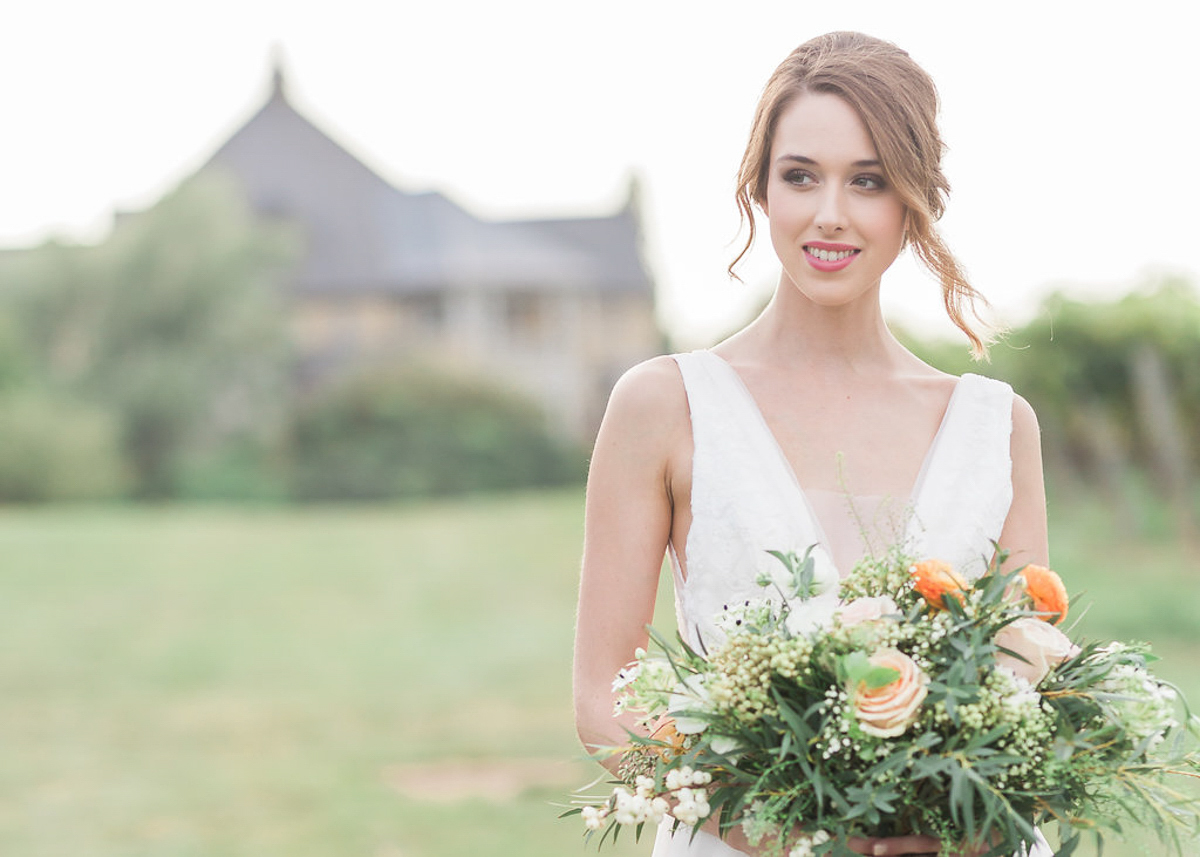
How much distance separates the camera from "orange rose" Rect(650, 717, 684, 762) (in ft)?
7.95

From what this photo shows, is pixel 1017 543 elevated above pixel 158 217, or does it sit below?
below

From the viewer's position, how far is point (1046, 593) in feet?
7.97

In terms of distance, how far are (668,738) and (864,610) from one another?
16.7 inches

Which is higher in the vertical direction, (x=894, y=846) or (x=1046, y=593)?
(x=1046, y=593)

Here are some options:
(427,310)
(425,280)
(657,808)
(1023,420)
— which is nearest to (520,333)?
(427,310)

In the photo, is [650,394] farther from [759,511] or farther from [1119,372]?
[1119,372]

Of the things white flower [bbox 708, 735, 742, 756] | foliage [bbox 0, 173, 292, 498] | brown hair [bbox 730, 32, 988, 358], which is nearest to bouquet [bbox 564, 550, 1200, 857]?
white flower [bbox 708, 735, 742, 756]

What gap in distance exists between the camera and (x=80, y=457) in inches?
1246

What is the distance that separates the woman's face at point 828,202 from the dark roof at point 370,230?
4036 cm

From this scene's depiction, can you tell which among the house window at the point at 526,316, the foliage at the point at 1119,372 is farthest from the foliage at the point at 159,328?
the foliage at the point at 1119,372

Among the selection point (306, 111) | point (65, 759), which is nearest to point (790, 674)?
point (65, 759)

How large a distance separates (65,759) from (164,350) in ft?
81.7

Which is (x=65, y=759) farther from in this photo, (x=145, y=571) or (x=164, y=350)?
(x=164, y=350)

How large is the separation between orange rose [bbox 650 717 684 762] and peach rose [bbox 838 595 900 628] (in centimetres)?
35
